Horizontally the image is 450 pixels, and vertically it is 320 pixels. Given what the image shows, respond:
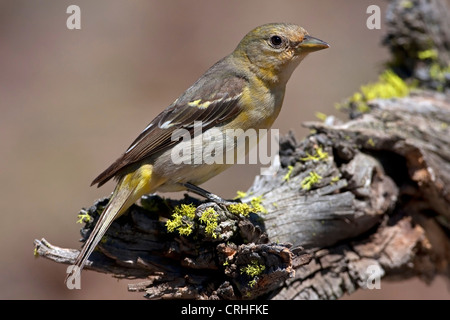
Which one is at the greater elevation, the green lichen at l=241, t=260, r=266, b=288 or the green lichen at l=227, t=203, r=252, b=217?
the green lichen at l=227, t=203, r=252, b=217

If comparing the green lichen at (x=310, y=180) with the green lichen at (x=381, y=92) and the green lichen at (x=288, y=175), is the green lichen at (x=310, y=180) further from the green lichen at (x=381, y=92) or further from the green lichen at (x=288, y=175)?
the green lichen at (x=381, y=92)

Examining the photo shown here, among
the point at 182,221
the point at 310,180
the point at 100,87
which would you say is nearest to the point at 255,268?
the point at 182,221

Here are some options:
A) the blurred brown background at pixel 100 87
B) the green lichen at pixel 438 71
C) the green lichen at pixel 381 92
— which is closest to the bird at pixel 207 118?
the green lichen at pixel 381 92

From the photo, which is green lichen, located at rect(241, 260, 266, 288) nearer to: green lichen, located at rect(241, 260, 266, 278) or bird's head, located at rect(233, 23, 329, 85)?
green lichen, located at rect(241, 260, 266, 278)

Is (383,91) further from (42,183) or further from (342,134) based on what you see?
(42,183)

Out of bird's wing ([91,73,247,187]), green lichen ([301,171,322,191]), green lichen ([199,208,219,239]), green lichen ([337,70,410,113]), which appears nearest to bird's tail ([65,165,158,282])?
bird's wing ([91,73,247,187])

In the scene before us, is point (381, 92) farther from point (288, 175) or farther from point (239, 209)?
point (239, 209)
